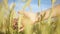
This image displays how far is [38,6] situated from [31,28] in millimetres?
209

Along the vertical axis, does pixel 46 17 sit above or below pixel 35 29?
above

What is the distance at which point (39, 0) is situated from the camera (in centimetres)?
121

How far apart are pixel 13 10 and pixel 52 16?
0.36m

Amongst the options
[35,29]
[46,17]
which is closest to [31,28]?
[35,29]

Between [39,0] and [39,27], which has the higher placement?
[39,0]

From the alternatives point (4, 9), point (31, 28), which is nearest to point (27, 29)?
point (31, 28)

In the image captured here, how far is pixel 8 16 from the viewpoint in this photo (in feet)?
4.12

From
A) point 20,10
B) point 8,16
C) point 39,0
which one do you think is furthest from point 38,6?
point 8,16

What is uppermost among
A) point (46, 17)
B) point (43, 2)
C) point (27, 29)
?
point (43, 2)

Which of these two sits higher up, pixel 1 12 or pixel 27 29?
pixel 1 12

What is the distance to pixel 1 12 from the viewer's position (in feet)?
4.17

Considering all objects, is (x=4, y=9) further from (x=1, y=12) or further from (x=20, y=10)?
(x=20, y=10)

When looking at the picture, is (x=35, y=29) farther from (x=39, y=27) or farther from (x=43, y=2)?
(x=43, y=2)

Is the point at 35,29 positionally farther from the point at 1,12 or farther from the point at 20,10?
the point at 1,12
